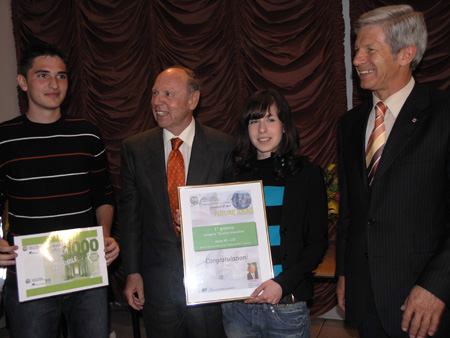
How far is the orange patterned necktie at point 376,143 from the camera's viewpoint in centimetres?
200

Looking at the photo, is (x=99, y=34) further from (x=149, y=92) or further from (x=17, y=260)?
(x=17, y=260)

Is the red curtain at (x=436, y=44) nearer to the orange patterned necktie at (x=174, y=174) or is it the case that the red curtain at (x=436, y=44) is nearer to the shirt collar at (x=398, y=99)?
the shirt collar at (x=398, y=99)

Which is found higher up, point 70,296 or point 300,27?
point 300,27

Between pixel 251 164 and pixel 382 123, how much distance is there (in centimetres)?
75

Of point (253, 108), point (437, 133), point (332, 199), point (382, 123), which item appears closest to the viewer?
point (437, 133)

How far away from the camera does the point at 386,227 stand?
190 cm

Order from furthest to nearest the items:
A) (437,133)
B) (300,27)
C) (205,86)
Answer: (205,86), (300,27), (437,133)

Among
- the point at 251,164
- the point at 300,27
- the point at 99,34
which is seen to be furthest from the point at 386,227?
the point at 99,34

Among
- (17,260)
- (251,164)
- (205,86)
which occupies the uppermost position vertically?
(205,86)

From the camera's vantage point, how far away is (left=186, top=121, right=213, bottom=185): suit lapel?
251 centimetres

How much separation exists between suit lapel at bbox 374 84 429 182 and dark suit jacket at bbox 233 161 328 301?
372mm

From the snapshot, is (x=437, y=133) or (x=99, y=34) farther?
(x=99, y=34)

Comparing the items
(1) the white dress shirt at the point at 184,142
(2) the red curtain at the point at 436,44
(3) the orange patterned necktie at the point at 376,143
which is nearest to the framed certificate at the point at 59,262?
(1) the white dress shirt at the point at 184,142

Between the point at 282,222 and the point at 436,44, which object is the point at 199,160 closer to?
the point at 282,222
